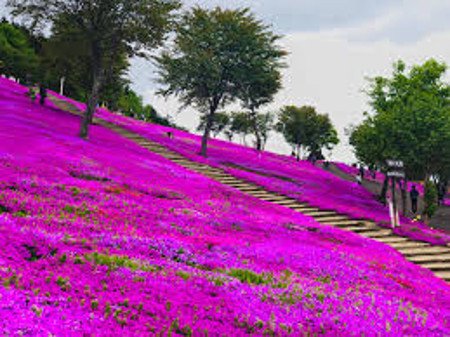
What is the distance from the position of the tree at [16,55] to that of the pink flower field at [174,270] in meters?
73.5

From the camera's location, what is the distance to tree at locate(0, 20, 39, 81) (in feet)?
273

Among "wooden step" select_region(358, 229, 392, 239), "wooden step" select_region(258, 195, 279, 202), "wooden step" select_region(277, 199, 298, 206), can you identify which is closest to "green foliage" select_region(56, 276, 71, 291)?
"wooden step" select_region(358, 229, 392, 239)

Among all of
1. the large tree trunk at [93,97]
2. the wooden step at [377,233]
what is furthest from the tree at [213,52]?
the wooden step at [377,233]

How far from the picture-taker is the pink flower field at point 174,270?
6.56 metres

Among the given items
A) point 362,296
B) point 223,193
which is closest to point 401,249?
point 223,193

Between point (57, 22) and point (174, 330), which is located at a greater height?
point (57, 22)

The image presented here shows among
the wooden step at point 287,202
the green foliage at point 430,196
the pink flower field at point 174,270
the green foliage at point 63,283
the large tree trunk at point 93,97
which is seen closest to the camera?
the pink flower field at point 174,270

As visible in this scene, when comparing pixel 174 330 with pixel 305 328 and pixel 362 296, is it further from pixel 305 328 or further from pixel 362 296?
pixel 362 296

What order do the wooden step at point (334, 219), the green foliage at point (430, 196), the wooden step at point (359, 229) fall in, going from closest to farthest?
the wooden step at point (359, 229) → the wooden step at point (334, 219) → the green foliage at point (430, 196)

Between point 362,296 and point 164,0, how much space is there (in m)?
31.4

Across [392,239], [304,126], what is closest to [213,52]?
[392,239]

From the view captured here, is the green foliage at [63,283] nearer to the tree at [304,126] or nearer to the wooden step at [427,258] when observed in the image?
the wooden step at [427,258]

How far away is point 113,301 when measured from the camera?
6.85 m

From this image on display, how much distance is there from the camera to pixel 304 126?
109 m
